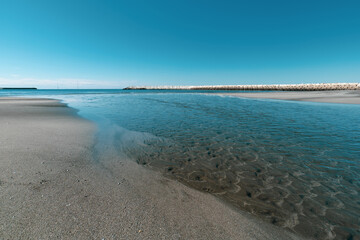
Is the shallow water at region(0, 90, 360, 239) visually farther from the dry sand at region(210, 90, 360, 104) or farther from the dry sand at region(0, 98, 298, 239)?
the dry sand at region(210, 90, 360, 104)

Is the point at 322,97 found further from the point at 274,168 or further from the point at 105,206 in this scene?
the point at 105,206

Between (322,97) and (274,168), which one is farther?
(322,97)

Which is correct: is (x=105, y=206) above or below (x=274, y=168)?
above

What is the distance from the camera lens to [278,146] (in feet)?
23.5

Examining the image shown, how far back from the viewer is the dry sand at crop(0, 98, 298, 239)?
104 inches

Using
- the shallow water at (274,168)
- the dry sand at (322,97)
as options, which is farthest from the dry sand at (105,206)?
the dry sand at (322,97)

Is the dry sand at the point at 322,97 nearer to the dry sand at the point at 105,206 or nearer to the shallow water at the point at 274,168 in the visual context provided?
the shallow water at the point at 274,168

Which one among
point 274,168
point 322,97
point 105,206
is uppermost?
point 322,97

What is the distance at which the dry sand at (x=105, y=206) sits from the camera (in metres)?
2.64

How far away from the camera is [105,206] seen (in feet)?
10.5

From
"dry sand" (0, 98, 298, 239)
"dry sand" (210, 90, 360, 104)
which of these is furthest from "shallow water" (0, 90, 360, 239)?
"dry sand" (210, 90, 360, 104)

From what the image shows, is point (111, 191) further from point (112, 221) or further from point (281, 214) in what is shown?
point (281, 214)

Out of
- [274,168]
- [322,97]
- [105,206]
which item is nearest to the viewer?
[105,206]

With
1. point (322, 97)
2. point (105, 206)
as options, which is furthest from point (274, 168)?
point (322, 97)
